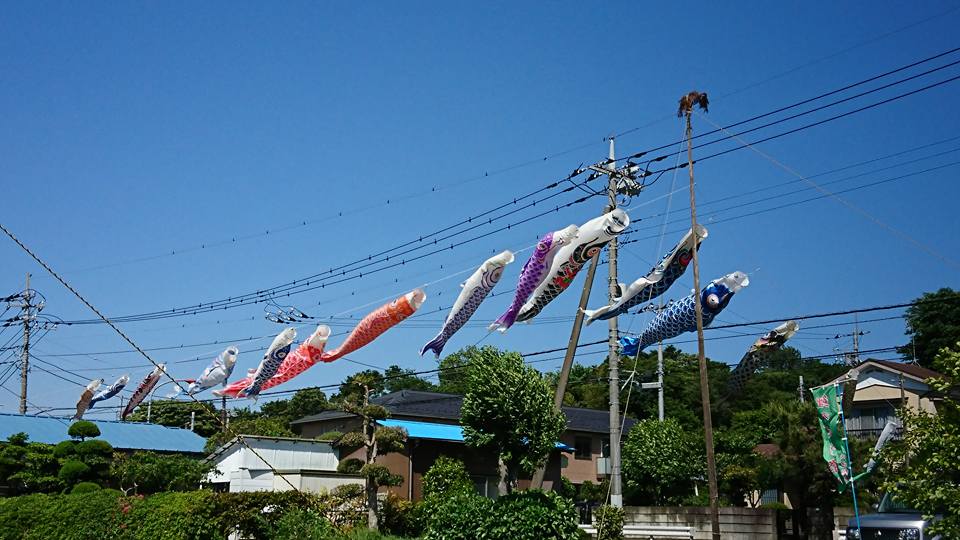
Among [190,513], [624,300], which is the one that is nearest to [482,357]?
[624,300]

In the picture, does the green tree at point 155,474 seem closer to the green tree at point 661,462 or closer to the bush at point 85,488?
the bush at point 85,488

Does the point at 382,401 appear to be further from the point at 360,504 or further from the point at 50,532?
the point at 50,532

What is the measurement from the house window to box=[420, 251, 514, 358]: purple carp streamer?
21.8 m

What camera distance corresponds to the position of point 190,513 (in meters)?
19.3

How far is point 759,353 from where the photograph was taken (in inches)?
759

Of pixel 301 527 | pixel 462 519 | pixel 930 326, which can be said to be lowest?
pixel 301 527

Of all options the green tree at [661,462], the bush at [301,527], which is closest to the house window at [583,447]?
the green tree at [661,462]

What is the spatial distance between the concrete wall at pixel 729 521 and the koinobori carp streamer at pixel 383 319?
9189mm

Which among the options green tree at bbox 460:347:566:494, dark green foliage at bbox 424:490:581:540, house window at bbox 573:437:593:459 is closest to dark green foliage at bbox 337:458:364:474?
green tree at bbox 460:347:566:494

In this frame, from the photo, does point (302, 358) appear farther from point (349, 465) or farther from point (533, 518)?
point (533, 518)

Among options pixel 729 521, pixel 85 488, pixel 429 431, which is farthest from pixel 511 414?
pixel 85 488

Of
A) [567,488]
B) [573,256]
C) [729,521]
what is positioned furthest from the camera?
[567,488]

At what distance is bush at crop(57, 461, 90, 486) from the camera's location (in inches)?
950

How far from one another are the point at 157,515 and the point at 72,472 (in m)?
6.34
